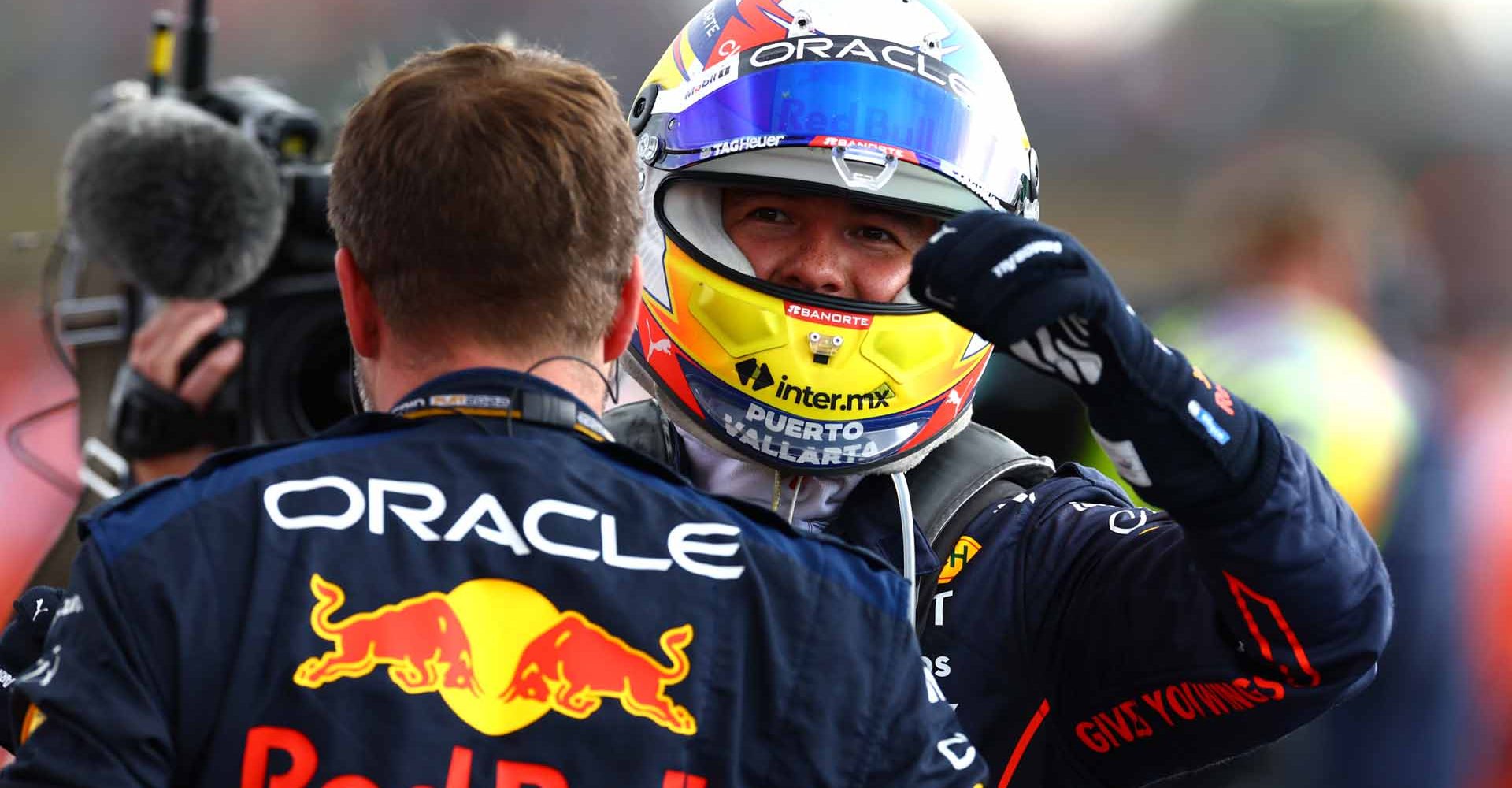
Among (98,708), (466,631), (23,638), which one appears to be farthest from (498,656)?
(23,638)

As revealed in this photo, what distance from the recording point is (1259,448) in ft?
5.13

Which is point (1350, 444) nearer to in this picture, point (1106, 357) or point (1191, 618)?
point (1191, 618)

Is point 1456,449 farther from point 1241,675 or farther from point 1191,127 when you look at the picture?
point 1191,127

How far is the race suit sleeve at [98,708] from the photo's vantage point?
1235mm

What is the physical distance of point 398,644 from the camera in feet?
4.26

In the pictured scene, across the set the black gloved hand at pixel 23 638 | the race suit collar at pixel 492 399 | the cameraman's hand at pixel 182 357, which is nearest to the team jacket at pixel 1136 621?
the race suit collar at pixel 492 399

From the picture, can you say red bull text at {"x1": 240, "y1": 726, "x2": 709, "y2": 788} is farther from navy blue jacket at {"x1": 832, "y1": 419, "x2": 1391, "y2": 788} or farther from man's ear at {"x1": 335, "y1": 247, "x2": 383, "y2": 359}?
navy blue jacket at {"x1": 832, "y1": 419, "x2": 1391, "y2": 788}

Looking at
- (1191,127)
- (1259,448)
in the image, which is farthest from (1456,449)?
(1191,127)

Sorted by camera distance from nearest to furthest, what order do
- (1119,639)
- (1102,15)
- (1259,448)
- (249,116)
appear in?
A: (1259,448) → (1119,639) → (249,116) → (1102,15)

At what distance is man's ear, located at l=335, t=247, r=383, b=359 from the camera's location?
1.46 meters

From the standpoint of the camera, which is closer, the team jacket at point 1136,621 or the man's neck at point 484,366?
the man's neck at point 484,366

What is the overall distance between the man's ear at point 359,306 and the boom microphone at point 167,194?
2068mm

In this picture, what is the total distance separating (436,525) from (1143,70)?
880cm

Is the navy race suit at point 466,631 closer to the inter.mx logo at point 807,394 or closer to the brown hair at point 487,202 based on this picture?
the brown hair at point 487,202
